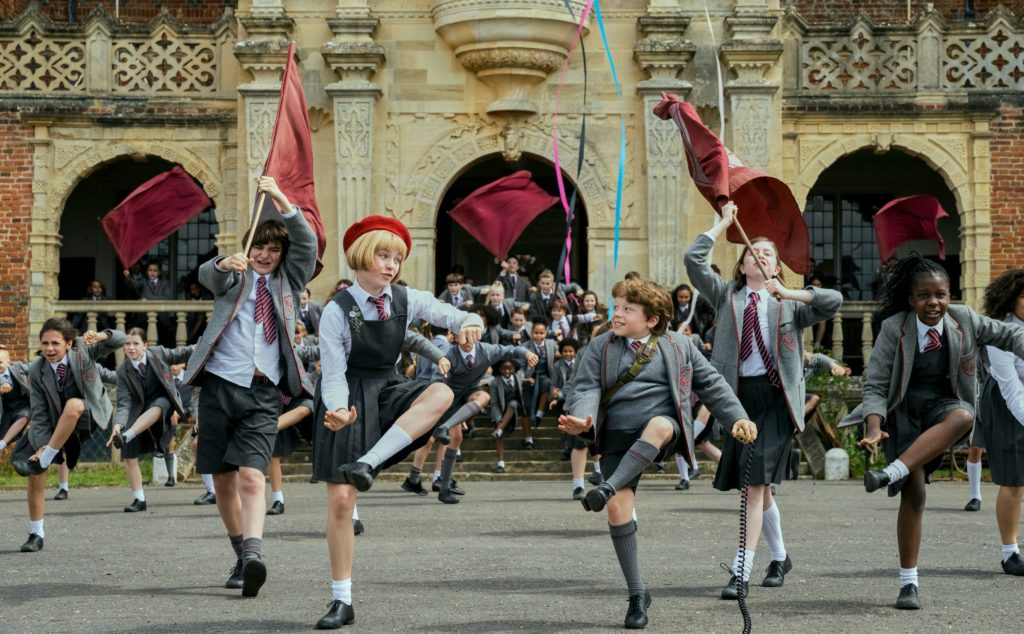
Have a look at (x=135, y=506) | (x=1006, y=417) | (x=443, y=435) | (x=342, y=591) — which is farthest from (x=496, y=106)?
(x=342, y=591)

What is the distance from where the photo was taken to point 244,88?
78.1 feet

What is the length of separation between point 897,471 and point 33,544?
6.26m

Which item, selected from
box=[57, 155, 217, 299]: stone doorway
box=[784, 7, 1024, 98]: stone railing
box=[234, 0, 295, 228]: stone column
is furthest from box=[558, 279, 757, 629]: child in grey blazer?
box=[57, 155, 217, 299]: stone doorway

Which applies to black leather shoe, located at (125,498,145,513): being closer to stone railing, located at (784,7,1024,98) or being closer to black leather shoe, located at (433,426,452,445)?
black leather shoe, located at (433,426,452,445)

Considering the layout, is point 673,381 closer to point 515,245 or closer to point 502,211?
point 502,211

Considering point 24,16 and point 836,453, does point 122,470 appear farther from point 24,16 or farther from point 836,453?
point 836,453

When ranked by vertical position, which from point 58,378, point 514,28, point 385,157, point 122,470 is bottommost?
point 122,470

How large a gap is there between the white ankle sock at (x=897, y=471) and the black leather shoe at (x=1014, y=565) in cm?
166

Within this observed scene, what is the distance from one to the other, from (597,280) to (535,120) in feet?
8.27

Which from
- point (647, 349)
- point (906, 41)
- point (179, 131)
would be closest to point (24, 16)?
point (179, 131)

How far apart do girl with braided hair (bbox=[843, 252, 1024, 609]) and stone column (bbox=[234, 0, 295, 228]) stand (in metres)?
16.0

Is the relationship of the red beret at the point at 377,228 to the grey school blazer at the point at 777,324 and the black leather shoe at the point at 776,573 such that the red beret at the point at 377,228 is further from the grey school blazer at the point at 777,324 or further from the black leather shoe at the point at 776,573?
the black leather shoe at the point at 776,573

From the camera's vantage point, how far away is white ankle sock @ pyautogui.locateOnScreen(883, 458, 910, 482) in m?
8.45

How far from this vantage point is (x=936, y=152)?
80.9 feet
